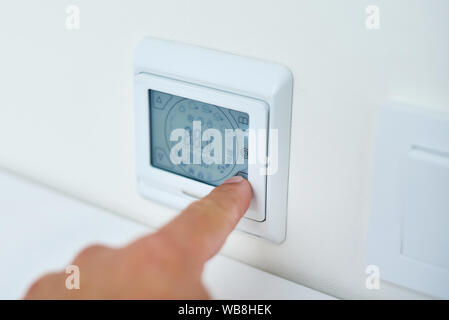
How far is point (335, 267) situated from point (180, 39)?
208mm

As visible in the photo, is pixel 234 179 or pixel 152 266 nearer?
pixel 152 266

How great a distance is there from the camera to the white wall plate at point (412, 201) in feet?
1.33

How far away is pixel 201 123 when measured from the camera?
0.49 metres

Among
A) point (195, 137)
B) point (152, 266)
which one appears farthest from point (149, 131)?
point (152, 266)

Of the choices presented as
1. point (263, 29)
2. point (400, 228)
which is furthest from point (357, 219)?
point (263, 29)

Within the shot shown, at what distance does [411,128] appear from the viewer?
0.41 m

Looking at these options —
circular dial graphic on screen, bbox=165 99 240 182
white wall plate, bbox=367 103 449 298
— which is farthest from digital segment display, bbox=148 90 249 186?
white wall plate, bbox=367 103 449 298

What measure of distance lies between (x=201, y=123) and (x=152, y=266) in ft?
0.61

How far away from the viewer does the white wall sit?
15.9 inches

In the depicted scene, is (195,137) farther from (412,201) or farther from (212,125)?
(412,201)

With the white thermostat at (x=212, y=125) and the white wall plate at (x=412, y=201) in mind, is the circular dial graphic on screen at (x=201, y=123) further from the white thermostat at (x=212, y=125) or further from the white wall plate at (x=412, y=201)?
the white wall plate at (x=412, y=201)

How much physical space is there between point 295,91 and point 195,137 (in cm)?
9

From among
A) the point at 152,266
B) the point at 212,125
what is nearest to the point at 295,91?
the point at 212,125

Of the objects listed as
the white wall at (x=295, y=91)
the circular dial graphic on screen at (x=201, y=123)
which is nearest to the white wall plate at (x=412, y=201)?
the white wall at (x=295, y=91)
